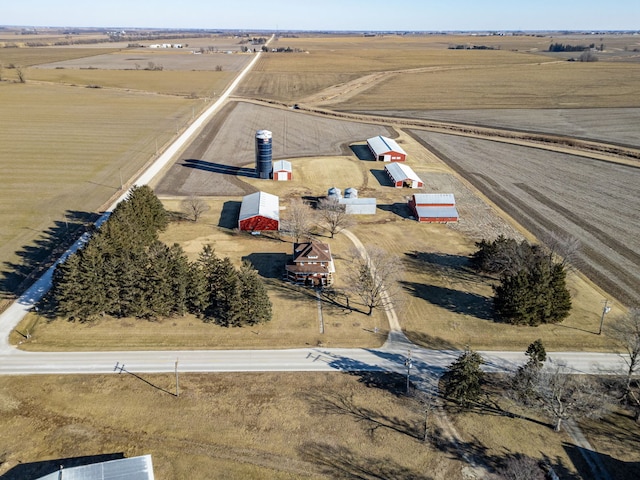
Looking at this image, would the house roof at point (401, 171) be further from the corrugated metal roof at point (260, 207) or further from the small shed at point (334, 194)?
the corrugated metal roof at point (260, 207)

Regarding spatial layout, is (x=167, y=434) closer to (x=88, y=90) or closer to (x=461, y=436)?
(x=461, y=436)

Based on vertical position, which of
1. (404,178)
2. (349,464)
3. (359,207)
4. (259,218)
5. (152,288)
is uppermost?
(404,178)

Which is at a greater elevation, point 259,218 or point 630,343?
point 259,218

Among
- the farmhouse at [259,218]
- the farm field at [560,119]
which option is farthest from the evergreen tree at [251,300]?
the farm field at [560,119]

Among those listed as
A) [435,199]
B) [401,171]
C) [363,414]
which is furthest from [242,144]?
[363,414]

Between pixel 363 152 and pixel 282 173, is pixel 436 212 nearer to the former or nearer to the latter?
pixel 282 173

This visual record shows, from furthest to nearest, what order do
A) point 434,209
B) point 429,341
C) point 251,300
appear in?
point 434,209, point 251,300, point 429,341

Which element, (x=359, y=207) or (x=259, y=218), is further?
(x=359, y=207)
